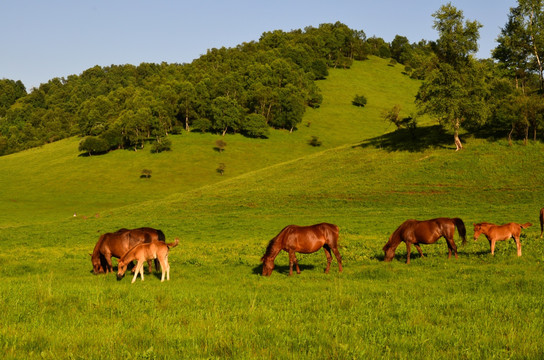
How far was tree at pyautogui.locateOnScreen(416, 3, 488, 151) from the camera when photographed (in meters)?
57.1

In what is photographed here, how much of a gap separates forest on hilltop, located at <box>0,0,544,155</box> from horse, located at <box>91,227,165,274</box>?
54163 millimetres

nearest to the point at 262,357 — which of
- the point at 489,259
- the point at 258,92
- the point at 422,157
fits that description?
the point at 489,259

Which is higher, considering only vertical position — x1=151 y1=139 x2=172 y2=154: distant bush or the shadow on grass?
x1=151 y1=139 x2=172 y2=154: distant bush

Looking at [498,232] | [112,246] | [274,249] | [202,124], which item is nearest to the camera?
[274,249]

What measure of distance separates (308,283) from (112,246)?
9.12m

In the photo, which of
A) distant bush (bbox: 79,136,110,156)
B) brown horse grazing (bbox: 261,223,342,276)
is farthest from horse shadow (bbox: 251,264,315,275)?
distant bush (bbox: 79,136,110,156)

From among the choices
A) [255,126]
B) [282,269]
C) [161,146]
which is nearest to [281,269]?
[282,269]

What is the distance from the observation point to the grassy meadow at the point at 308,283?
21.0ft

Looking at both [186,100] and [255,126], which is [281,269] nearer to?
[255,126]

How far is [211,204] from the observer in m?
56.2

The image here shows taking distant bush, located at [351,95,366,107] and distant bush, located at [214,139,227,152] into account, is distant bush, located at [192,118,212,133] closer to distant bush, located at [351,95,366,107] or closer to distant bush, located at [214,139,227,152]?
distant bush, located at [214,139,227,152]

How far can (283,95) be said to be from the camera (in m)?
134

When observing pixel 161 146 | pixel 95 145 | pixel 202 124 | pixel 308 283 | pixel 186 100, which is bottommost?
pixel 308 283

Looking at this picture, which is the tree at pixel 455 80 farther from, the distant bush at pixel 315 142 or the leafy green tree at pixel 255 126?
the leafy green tree at pixel 255 126
